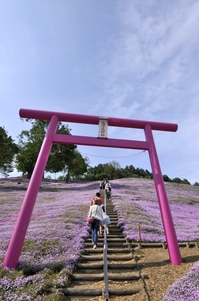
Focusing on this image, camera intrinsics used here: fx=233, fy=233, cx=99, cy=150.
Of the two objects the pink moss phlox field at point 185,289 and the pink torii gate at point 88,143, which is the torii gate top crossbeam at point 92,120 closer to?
the pink torii gate at point 88,143

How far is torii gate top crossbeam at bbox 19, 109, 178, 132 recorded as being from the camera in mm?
10784

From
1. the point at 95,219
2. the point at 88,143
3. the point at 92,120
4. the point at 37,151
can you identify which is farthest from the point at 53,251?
the point at 37,151

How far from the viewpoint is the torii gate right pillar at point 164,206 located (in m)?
8.33

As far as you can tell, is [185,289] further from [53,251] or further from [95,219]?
[53,251]

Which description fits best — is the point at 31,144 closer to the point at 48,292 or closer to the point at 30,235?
the point at 30,235

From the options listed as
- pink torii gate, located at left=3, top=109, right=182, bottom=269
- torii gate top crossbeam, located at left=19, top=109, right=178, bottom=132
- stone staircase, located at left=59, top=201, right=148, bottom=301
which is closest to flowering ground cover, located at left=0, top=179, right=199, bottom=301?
stone staircase, located at left=59, top=201, right=148, bottom=301

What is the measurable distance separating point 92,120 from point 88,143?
1.30m

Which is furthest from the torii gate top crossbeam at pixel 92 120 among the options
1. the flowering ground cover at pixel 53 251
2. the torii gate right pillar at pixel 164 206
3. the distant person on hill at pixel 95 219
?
the flowering ground cover at pixel 53 251

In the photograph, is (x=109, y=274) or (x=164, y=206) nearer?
(x=109, y=274)

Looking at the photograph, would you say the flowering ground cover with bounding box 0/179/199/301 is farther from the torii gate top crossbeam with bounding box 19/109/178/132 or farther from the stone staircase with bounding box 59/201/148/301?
the torii gate top crossbeam with bounding box 19/109/178/132

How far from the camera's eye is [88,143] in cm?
1037

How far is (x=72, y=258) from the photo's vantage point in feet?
28.0

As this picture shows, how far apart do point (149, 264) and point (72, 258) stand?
9.23ft

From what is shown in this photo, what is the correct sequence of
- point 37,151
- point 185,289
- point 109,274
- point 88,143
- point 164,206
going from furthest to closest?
1. point 37,151
2. point 88,143
3. point 164,206
4. point 109,274
5. point 185,289
